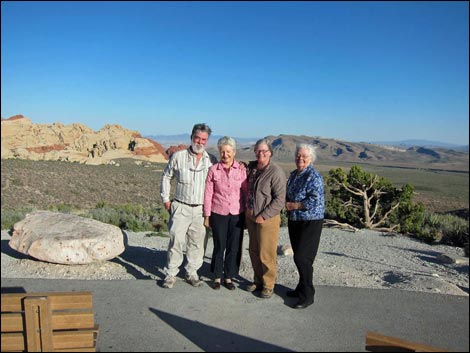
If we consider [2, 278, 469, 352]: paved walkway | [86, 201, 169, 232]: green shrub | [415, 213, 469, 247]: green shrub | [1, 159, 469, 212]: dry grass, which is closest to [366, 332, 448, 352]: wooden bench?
[2, 278, 469, 352]: paved walkway

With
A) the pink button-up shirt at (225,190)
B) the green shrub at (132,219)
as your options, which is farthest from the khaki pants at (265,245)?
the green shrub at (132,219)

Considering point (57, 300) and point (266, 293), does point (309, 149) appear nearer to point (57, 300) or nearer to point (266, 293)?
point (266, 293)

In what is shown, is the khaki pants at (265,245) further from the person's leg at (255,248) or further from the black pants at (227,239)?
the black pants at (227,239)

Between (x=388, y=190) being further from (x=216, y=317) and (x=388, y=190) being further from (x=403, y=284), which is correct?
(x=216, y=317)

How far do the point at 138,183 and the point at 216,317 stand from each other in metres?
21.8

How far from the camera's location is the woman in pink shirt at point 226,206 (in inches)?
173

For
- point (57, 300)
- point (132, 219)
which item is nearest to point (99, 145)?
point (132, 219)

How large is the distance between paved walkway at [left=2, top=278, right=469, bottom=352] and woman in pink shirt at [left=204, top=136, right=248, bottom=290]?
1.09 ft

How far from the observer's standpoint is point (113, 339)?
3.47 m

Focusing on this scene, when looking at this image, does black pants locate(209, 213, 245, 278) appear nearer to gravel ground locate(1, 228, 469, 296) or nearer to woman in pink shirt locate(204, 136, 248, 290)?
woman in pink shirt locate(204, 136, 248, 290)

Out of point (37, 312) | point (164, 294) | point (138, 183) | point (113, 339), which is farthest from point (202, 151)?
point (138, 183)

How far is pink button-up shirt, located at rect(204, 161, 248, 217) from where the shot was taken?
4.41 metres

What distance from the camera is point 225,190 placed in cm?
443

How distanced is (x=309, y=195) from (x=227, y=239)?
1.17 m
